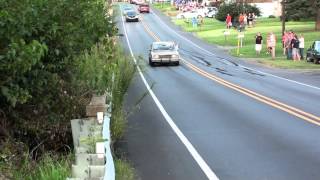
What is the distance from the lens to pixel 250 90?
24.4 m

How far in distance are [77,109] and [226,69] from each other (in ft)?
87.8

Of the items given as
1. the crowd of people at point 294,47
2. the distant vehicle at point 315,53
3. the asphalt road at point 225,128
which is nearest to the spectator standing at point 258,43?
the crowd of people at point 294,47

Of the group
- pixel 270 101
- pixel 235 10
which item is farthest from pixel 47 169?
pixel 235 10

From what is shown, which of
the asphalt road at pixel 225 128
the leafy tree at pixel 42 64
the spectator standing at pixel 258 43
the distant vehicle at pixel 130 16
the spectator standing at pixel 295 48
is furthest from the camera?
the distant vehicle at pixel 130 16

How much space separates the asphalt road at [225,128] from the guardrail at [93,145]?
127cm

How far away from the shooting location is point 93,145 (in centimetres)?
774

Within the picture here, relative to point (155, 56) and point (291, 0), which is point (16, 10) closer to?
point (155, 56)

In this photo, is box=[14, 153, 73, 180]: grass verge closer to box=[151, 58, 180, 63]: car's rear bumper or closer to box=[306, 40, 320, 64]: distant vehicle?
box=[306, 40, 320, 64]: distant vehicle

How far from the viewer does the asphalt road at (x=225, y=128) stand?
1069cm

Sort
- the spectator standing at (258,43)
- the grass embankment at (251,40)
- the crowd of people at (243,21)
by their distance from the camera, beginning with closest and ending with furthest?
the grass embankment at (251,40)
the spectator standing at (258,43)
the crowd of people at (243,21)

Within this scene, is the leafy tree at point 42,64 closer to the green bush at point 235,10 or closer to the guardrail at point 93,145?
the guardrail at point 93,145

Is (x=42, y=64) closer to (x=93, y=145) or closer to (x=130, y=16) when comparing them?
(x=93, y=145)

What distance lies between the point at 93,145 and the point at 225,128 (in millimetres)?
7723

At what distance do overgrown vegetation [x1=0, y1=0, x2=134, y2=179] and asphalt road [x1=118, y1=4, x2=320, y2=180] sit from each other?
1543 mm
